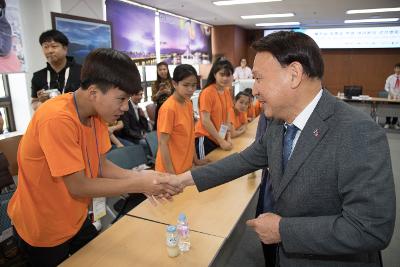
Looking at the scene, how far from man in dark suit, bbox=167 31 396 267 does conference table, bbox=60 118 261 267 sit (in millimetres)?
412

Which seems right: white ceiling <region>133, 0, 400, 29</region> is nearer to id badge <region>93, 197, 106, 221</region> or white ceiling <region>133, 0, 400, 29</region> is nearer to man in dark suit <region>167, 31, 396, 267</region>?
id badge <region>93, 197, 106, 221</region>

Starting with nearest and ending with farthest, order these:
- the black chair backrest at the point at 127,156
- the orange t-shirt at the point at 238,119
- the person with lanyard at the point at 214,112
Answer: the black chair backrest at the point at 127,156, the person with lanyard at the point at 214,112, the orange t-shirt at the point at 238,119

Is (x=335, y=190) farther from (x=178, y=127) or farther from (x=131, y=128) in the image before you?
(x=131, y=128)

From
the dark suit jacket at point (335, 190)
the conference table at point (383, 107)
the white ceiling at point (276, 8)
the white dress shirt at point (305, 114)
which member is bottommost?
the conference table at point (383, 107)

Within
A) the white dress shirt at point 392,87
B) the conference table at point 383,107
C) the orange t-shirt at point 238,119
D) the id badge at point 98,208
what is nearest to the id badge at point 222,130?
the orange t-shirt at point 238,119

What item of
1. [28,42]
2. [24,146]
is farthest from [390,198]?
[28,42]

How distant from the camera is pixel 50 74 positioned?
2936mm

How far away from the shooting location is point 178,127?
7.78ft

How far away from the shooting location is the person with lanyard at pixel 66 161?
1.21 meters

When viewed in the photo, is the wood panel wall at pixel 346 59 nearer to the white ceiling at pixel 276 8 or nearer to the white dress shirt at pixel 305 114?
the white ceiling at pixel 276 8

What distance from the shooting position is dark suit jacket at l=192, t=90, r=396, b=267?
34.5 inches

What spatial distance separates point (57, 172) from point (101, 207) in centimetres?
53

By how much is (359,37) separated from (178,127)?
12150 mm

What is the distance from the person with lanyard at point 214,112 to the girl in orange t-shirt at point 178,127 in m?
0.56
